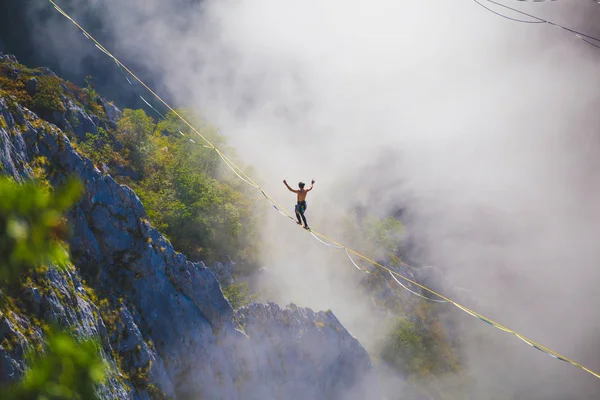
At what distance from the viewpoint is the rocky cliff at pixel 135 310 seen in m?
12.5

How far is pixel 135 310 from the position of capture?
16.4 m

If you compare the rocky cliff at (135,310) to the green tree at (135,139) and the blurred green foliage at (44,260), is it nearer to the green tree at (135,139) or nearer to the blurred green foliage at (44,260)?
the green tree at (135,139)

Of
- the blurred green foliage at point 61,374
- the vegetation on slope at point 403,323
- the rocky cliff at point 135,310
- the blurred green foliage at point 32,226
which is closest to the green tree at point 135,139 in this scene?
the rocky cliff at point 135,310

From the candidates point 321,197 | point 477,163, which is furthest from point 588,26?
point 321,197

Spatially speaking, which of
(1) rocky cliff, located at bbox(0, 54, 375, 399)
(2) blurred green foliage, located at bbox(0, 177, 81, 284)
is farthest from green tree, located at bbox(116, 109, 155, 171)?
(2) blurred green foliage, located at bbox(0, 177, 81, 284)

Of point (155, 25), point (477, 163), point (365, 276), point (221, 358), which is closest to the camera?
point (221, 358)

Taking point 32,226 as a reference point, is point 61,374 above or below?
below

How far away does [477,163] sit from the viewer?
305 ft

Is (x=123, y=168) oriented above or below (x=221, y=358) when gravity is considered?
above

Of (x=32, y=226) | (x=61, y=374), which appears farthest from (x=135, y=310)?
(x=32, y=226)

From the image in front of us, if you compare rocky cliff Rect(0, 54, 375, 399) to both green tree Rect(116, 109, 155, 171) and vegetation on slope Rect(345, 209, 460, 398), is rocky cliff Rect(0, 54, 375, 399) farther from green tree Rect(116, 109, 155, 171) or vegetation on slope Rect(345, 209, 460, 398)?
vegetation on slope Rect(345, 209, 460, 398)

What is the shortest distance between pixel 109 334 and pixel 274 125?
142 feet

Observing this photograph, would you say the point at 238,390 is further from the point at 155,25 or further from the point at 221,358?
the point at 155,25

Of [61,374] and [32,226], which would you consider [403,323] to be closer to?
[61,374]
